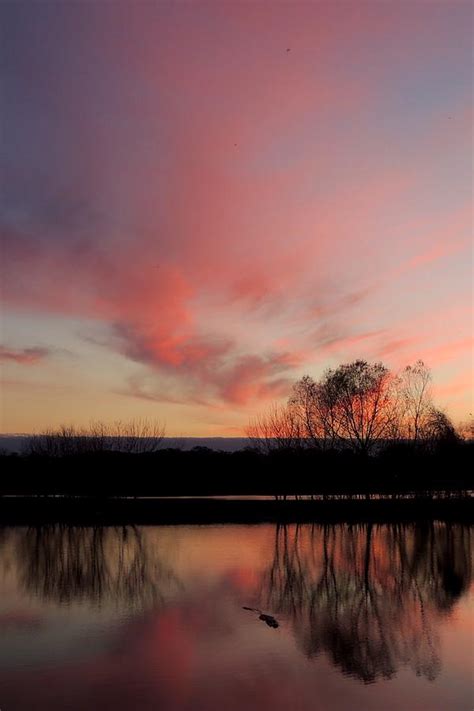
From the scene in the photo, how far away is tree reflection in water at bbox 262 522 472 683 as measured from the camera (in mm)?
9648

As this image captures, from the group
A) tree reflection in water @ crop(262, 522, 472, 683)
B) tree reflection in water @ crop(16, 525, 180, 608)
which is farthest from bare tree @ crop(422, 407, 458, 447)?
tree reflection in water @ crop(16, 525, 180, 608)

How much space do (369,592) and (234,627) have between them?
4.31 metres

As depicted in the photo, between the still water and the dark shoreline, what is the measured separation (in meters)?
7.22

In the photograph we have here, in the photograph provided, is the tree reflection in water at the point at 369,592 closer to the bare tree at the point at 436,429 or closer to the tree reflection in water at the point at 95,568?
the tree reflection in water at the point at 95,568

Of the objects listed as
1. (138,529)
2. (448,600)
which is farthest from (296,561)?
(138,529)

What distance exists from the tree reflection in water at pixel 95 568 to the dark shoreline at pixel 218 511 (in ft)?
15.0

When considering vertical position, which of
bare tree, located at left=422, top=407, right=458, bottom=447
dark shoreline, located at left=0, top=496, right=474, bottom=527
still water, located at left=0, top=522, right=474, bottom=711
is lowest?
still water, located at left=0, top=522, right=474, bottom=711

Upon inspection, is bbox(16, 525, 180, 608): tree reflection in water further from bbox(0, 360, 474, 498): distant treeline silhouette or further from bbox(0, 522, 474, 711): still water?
bbox(0, 360, 474, 498): distant treeline silhouette

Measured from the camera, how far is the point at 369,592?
1393cm

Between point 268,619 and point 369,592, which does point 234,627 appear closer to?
point 268,619

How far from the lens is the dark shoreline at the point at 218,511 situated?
27.7 metres

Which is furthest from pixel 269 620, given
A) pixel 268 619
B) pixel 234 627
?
pixel 234 627

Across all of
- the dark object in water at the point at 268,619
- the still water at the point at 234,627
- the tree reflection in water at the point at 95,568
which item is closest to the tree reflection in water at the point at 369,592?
the still water at the point at 234,627

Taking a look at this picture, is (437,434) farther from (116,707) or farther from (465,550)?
(116,707)
